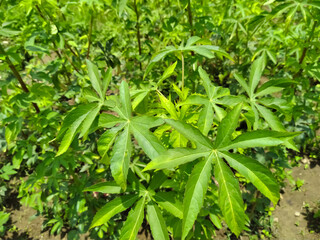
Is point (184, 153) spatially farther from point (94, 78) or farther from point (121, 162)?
point (94, 78)

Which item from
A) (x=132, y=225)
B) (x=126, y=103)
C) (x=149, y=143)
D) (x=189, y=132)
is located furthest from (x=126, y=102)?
(x=132, y=225)

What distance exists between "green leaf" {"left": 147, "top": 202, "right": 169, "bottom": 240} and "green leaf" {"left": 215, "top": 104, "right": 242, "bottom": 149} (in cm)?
45

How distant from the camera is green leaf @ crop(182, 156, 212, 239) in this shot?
0.85m

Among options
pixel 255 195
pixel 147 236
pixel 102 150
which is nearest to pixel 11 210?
pixel 147 236

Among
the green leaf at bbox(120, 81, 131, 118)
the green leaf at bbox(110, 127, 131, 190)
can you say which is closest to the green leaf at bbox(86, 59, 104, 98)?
the green leaf at bbox(120, 81, 131, 118)

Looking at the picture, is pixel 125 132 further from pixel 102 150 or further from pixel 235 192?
pixel 235 192

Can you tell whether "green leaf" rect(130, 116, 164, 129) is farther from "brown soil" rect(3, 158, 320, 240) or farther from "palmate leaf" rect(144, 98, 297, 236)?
"brown soil" rect(3, 158, 320, 240)

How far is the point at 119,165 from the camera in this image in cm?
102

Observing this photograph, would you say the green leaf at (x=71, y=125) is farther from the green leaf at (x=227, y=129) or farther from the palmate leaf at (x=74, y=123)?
the green leaf at (x=227, y=129)

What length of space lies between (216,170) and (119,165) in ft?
1.34

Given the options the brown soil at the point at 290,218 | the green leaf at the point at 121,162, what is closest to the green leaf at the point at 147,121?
the green leaf at the point at 121,162

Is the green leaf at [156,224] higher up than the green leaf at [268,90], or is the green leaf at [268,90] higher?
the green leaf at [268,90]

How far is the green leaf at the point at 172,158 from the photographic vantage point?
897mm

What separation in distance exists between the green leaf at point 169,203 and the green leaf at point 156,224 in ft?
0.19
